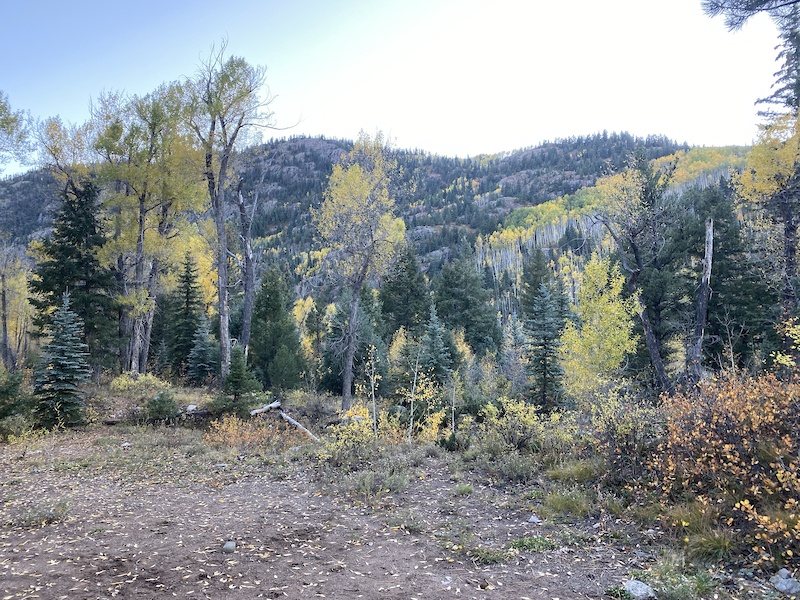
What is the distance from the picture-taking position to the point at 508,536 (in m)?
5.36

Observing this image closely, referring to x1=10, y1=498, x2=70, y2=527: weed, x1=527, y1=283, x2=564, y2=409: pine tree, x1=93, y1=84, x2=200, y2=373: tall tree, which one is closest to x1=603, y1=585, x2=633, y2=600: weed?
x1=10, y1=498, x2=70, y2=527: weed

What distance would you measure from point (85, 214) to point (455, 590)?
60.6 ft

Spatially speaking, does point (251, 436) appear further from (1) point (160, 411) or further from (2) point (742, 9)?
(2) point (742, 9)

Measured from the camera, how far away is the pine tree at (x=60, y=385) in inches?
472

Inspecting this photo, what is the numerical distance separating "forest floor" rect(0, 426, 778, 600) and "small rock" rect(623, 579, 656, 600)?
12 cm

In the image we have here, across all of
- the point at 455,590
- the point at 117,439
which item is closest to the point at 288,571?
the point at 455,590

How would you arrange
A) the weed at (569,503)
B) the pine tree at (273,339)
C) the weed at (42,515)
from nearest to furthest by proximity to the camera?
the weed at (42,515) < the weed at (569,503) < the pine tree at (273,339)

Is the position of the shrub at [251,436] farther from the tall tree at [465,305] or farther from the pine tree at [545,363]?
the tall tree at [465,305]

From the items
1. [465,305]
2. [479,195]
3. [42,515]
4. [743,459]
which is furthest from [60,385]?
[479,195]

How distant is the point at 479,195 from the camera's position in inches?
5699

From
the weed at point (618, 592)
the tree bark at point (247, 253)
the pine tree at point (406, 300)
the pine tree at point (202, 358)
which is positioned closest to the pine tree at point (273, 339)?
the pine tree at point (202, 358)

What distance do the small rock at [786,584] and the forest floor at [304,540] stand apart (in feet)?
0.30

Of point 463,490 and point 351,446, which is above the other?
point 463,490

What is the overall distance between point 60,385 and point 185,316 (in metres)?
12.2
